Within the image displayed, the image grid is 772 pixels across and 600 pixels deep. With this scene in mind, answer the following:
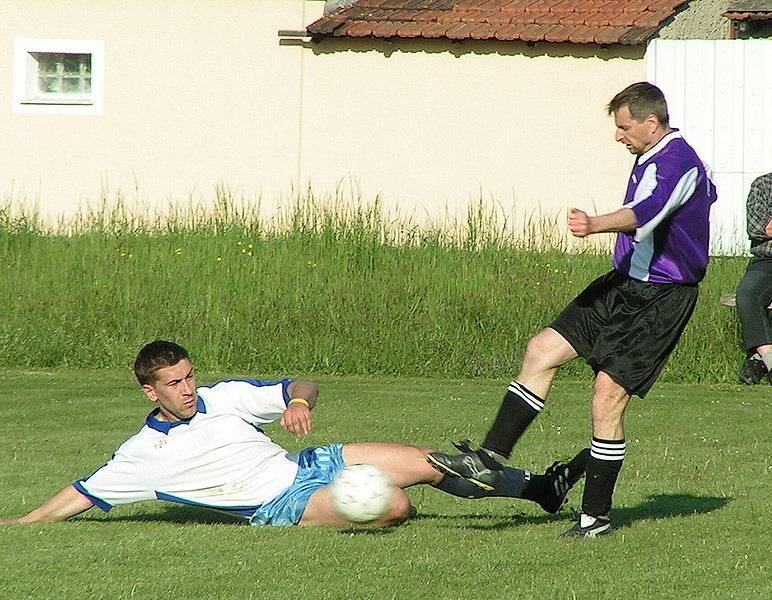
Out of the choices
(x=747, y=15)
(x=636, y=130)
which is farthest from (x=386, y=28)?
(x=636, y=130)

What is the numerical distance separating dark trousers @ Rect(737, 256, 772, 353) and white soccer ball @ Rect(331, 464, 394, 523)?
270 inches

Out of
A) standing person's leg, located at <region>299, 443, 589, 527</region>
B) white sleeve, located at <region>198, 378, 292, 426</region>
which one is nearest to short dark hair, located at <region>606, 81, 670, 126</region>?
standing person's leg, located at <region>299, 443, 589, 527</region>

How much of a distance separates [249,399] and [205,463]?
37 cm

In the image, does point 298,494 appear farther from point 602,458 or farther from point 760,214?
point 760,214

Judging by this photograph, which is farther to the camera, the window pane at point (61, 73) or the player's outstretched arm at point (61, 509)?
the window pane at point (61, 73)

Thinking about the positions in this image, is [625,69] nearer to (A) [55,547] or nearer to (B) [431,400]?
(B) [431,400]

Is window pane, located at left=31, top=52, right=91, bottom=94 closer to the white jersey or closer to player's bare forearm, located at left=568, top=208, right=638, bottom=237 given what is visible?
the white jersey

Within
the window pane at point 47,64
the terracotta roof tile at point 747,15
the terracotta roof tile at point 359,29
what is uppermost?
the terracotta roof tile at point 747,15

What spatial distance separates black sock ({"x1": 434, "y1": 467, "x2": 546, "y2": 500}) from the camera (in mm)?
7395

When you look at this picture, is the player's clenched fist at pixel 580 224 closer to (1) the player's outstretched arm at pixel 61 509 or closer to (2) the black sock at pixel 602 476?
(2) the black sock at pixel 602 476

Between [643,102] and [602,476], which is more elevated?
[643,102]

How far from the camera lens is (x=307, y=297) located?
51.2 feet

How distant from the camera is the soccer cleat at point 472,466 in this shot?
23.2 feet

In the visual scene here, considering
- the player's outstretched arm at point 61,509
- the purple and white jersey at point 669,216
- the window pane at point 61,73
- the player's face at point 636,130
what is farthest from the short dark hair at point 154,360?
the window pane at point 61,73
